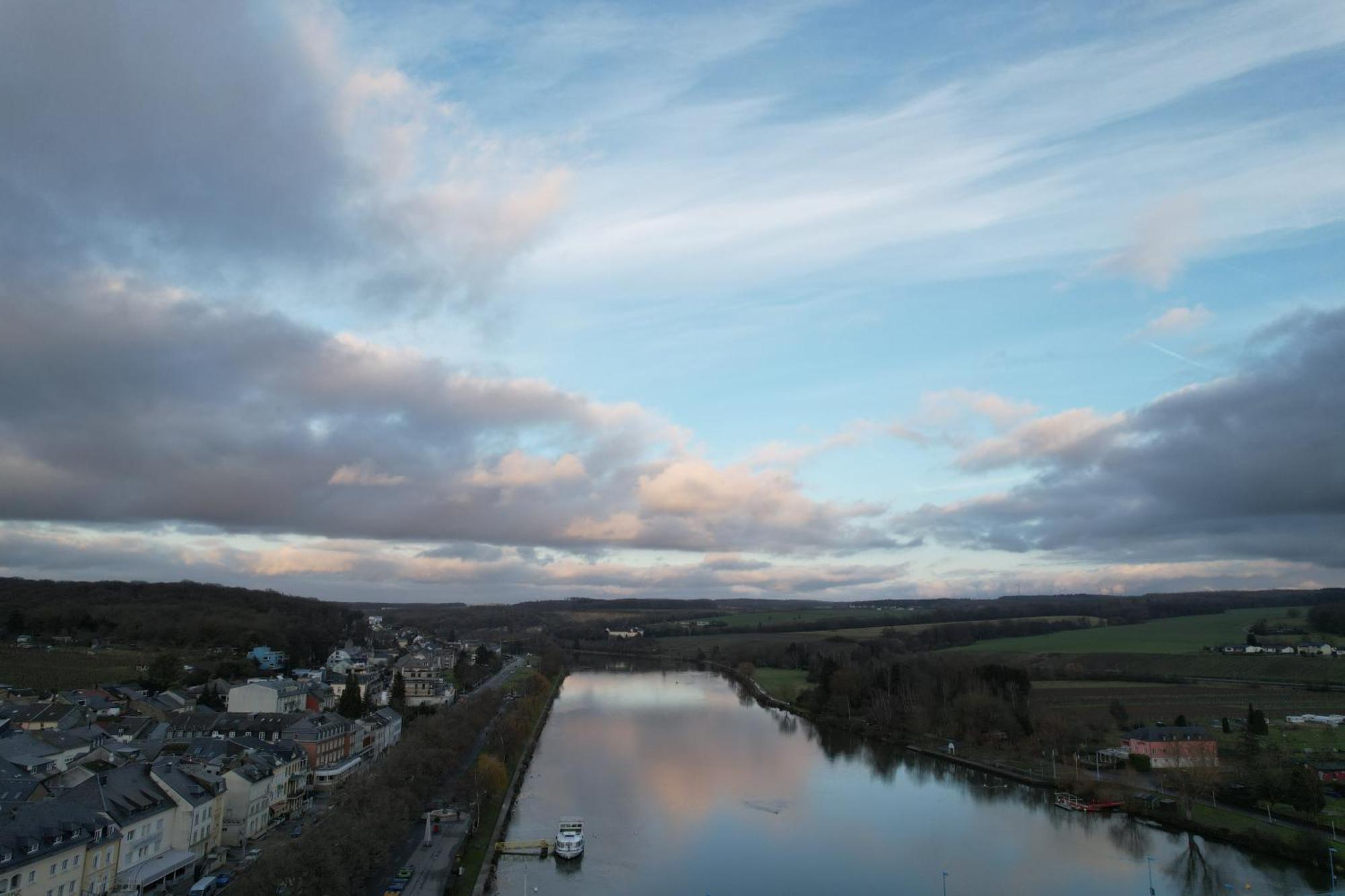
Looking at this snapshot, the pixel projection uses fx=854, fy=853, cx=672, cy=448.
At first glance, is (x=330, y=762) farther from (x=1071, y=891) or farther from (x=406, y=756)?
(x=1071, y=891)

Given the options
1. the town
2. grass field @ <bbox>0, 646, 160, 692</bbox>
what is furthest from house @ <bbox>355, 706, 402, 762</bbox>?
grass field @ <bbox>0, 646, 160, 692</bbox>

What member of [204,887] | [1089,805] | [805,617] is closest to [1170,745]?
[1089,805]

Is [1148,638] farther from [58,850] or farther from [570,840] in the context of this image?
[58,850]

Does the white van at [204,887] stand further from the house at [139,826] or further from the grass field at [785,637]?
the grass field at [785,637]

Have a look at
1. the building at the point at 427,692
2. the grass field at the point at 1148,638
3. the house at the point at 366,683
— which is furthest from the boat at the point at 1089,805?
the grass field at the point at 1148,638

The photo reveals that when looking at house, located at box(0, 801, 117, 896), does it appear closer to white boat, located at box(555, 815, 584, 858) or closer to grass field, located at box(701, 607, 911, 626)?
white boat, located at box(555, 815, 584, 858)

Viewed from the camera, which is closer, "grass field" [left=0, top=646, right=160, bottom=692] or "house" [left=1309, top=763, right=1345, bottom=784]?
"house" [left=1309, top=763, right=1345, bottom=784]

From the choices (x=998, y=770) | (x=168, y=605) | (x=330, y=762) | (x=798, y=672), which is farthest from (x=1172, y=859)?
(x=168, y=605)
